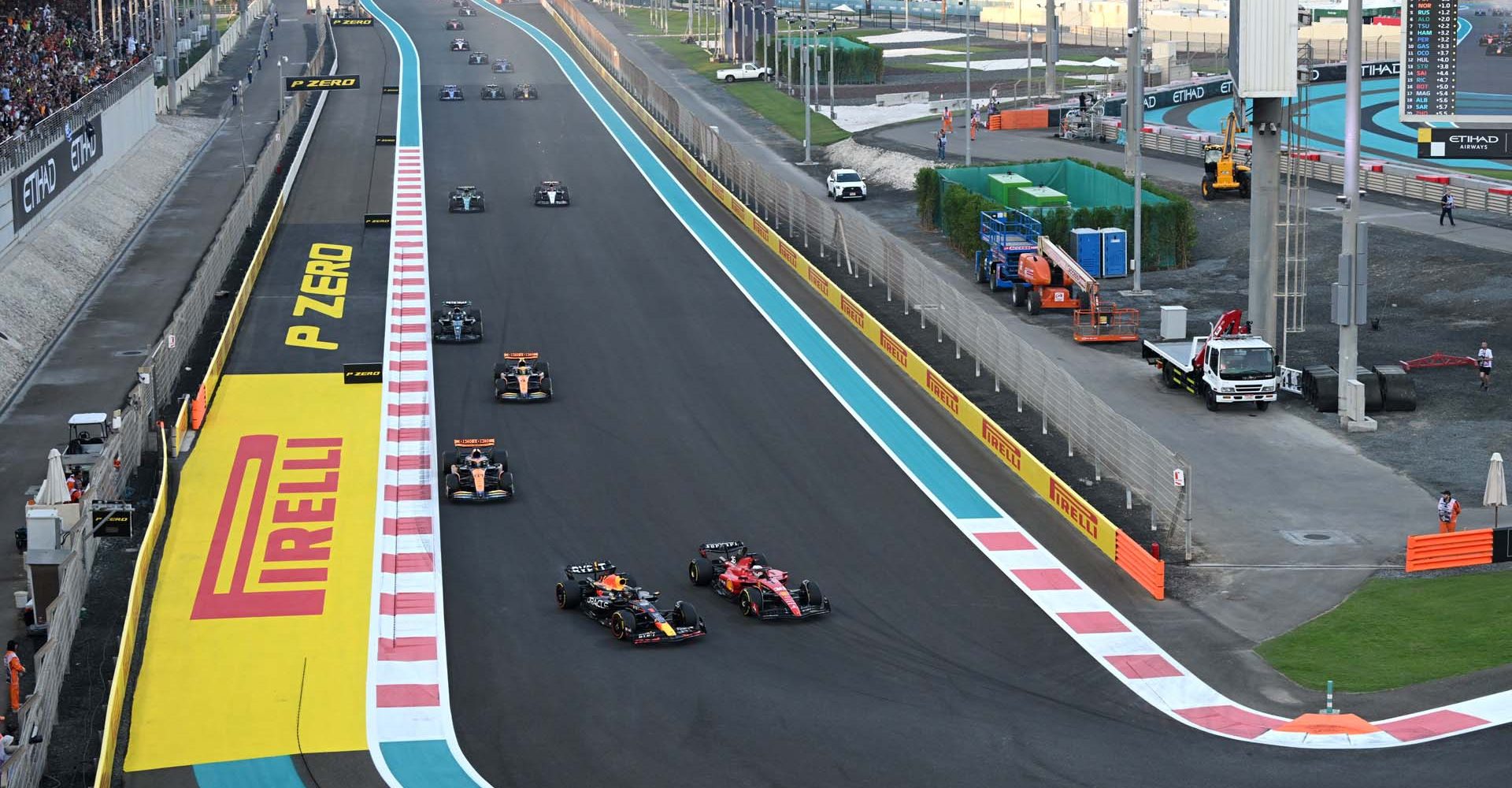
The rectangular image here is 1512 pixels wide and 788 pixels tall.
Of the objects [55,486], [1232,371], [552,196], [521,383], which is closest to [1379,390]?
[1232,371]

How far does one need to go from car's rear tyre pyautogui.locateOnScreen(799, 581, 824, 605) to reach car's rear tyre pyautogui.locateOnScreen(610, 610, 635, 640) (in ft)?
10.2

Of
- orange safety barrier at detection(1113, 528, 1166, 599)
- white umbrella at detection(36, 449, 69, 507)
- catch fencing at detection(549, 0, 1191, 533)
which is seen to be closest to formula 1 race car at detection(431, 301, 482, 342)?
catch fencing at detection(549, 0, 1191, 533)

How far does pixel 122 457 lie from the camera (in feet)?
130

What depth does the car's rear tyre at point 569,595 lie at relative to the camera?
1289 inches

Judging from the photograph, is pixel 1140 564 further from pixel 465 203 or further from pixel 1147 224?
pixel 465 203

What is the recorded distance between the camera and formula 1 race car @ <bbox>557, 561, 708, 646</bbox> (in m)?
31.2

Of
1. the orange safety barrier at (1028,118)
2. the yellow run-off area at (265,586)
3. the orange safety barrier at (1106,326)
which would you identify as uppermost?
the orange safety barrier at (1028,118)

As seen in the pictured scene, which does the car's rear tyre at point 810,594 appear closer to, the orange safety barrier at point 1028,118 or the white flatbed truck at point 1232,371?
the white flatbed truck at point 1232,371

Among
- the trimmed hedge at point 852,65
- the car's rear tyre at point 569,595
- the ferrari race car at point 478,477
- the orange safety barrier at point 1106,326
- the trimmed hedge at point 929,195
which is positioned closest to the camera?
the car's rear tyre at point 569,595

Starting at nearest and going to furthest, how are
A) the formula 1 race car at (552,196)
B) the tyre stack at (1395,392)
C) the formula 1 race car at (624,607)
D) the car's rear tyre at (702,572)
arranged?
the formula 1 race car at (624,607) < the car's rear tyre at (702,572) < the tyre stack at (1395,392) < the formula 1 race car at (552,196)

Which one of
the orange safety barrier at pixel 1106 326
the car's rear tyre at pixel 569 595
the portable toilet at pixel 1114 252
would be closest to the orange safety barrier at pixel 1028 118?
the portable toilet at pixel 1114 252

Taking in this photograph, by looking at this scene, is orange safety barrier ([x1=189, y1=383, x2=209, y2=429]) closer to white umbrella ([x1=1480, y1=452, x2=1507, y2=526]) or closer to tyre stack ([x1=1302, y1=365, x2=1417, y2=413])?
tyre stack ([x1=1302, y1=365, x2=1417, y2=413])

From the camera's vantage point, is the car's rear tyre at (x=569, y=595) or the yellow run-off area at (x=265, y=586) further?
the car's rear tyre at (x=569, y=595)

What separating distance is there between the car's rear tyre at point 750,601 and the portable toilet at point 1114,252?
104 ft
